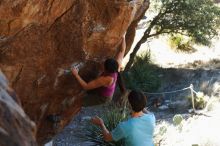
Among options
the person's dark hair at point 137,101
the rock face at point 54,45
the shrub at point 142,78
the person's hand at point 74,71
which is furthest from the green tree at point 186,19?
the person's dark hair at point 137,101

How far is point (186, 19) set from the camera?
1844cm

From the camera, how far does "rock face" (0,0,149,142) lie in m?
6.59

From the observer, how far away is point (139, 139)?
5.09 m

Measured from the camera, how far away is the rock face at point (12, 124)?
3.27m

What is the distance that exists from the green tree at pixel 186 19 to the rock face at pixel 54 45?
1003cm

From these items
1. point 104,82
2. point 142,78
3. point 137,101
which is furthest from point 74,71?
point 142,78

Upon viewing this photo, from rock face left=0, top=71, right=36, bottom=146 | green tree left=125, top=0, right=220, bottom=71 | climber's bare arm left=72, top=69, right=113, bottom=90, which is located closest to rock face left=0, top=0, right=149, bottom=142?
climber's bare arm left=72, top=69, right=113, bottom=90

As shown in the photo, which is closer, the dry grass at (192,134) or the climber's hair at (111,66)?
the climber's hair at (111,66)

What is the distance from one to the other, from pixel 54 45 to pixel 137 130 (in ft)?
8.37

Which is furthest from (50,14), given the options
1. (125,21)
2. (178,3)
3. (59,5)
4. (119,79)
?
(178,3)

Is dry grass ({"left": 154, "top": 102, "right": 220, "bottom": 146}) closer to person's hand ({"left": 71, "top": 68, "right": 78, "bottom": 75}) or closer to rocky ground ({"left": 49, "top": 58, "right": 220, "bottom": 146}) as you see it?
rocky ground ({"left": 49, "top": 58, "right": 220, "bottom": 146})

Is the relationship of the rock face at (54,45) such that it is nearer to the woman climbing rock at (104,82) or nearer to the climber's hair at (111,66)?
the woman climbing rock at (104,82)

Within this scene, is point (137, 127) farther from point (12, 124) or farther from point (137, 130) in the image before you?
point (12, 124)

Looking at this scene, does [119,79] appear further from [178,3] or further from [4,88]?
[178,3]
